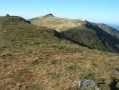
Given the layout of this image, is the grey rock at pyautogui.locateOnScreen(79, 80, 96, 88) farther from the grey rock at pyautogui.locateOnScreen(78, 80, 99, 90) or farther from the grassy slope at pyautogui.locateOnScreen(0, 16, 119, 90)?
the grassy slope at pyautogui.locateOnScreen(0, 16, 119, 90)

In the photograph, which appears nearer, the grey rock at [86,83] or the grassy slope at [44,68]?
the grey rock at [86,83]

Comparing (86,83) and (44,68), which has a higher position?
(44,68)

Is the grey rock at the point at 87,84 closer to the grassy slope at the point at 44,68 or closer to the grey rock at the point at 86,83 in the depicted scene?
the grey rock at the point at 86,83

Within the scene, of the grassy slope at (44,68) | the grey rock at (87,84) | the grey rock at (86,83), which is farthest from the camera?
the grassy slope at (44,68)

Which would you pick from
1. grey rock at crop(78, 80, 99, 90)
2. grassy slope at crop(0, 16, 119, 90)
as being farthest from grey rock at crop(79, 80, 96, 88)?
grassy slope at crop(0, 16, 119, 90)

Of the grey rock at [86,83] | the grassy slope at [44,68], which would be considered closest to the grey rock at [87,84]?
the grey rock at [86,83]

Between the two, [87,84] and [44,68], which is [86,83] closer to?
[87,84]

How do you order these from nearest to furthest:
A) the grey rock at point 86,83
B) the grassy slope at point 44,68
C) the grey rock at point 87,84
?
the grey rock at point 87,84
the grey rock at point 86,83
the grassy slope at point 44,68

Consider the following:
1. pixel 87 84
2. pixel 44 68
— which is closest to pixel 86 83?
pixel 87 84

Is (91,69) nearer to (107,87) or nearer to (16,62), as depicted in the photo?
(107,87)

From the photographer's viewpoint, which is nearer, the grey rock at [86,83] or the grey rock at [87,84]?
the grey rock at [87,84]

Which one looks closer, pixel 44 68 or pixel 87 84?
pixel 87 84

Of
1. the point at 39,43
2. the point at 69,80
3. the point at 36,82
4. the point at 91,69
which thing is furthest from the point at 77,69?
the point at 39,43

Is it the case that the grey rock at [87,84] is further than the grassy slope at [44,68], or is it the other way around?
the grassy slope at [44,68]
